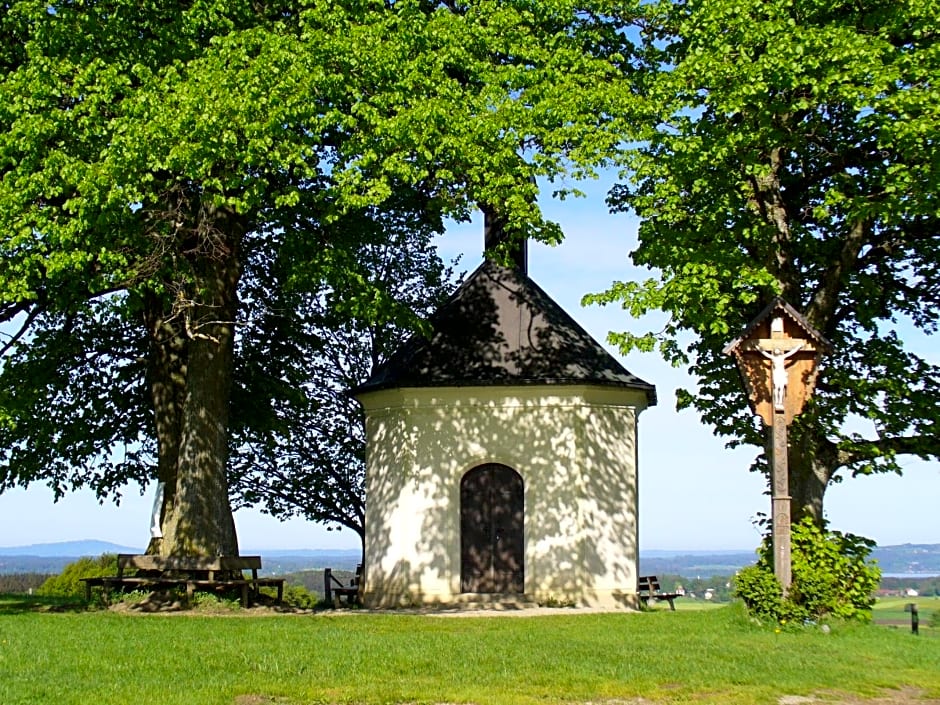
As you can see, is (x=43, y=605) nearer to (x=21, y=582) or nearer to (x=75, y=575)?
(x=75, y=575)

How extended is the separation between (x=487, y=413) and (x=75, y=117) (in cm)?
910

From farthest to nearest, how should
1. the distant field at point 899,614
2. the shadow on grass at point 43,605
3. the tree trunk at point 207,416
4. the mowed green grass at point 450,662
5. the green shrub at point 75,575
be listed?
the green shrub at point 75,575
the tree trunk at point 207,416
the shadow on grass at point 43,605
the distant field at point 899,614
the mowed green grass at point 450,662

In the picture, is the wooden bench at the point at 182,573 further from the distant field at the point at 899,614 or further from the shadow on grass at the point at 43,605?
the distant field at the point at 899,614

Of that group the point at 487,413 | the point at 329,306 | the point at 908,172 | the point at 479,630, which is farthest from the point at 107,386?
the point at 908,172

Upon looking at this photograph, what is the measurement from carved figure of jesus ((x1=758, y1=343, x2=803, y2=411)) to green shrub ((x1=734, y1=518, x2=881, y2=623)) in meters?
1.66

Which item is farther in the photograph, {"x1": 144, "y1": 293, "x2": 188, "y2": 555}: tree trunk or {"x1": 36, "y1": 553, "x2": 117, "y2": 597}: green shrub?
{"x1": 36, "y1": 553, "x2": 117, "y2": 597}: green shrub

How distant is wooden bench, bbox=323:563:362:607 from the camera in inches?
935

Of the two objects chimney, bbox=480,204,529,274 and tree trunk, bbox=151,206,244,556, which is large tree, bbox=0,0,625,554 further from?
chimney, bbox=480,204,529,274

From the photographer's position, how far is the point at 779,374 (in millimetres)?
14484

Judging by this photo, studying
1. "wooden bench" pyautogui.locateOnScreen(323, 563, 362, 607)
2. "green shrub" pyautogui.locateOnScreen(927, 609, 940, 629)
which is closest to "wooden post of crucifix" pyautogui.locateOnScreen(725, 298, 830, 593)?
"green shrub" pyautogui.locateOnScreen(927, 609, 940, 629)

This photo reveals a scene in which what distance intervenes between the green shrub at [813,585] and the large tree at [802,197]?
10.5 ft

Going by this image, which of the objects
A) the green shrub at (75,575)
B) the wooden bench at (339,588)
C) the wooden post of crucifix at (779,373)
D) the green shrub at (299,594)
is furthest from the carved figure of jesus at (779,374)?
the green shrub at (75,575)

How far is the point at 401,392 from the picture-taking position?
21.8 metres

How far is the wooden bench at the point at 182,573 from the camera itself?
1833cm
